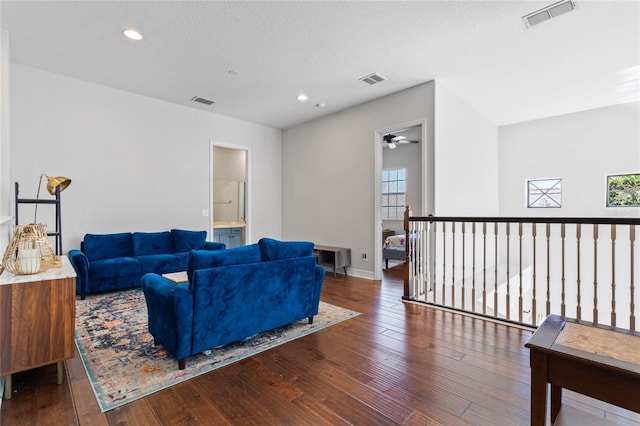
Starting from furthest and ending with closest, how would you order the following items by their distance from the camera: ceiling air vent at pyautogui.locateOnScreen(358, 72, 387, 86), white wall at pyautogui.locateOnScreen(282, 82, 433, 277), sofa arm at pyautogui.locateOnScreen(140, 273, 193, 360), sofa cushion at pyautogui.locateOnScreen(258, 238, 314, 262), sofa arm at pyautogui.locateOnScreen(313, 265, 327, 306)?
white wall at pyautogui.locateOnScreen(282, 82, 433, 277) → ceiling air vent at pyautogui.locateOnScreen(358, 72, 387, 86) → sofa arm at pyautogui.locateOnScreen(313, 265, 327, 306) → sofa cushion at pyautogui.locateOnScreen(258, 238, 314, 262) → sofa arm at pyautogui.locateOnScreen(140, 273, 193, 360)

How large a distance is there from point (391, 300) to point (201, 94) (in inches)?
174

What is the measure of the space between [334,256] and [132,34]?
13.7 ft

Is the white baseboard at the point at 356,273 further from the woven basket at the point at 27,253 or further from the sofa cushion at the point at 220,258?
the woven basket at the point at 27,253

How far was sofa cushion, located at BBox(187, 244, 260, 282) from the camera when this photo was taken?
7.67 feet

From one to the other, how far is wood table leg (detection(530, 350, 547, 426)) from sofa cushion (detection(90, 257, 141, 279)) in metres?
4.77

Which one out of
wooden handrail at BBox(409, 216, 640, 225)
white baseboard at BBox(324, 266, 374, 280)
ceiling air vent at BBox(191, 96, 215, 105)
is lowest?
white baseboard at BBox(324, 266, 374, 280)

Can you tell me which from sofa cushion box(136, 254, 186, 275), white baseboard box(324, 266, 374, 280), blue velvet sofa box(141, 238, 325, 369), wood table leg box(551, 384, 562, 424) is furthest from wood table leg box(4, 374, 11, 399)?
white baseboard box(324, 266, 374, 280)

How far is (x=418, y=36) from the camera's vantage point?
339 centimetres

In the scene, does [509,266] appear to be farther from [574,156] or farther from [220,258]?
[220,258]

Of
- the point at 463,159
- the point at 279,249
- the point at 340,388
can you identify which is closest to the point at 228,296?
the point at 279,249

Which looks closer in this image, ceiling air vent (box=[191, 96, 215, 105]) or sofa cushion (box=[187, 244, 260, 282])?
sofa cushion (box=[187, 244, 260, 282])

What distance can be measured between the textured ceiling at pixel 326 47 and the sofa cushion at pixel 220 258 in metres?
2.29

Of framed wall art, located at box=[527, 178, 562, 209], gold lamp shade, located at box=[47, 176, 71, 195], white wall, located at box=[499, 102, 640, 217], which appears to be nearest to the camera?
gold lamp shade, located at box=[47, 176, 71, 195]

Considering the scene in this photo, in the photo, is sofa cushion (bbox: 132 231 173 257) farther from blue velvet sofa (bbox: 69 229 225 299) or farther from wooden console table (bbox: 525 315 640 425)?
Result: wooden console table (bbox: 525 315 640 425)
